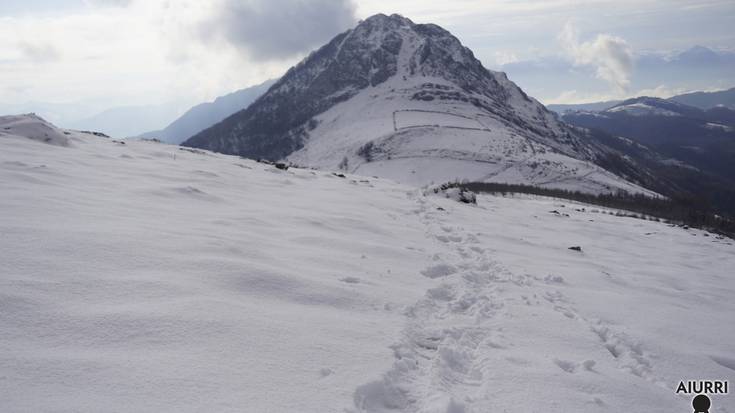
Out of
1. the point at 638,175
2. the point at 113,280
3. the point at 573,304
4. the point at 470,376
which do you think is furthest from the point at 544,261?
the point at 638,175

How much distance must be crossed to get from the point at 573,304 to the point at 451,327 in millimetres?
4119

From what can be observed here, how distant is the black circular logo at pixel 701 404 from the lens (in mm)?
6152

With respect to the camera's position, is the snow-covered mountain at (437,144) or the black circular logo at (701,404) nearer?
the black circular logo at (701,404)

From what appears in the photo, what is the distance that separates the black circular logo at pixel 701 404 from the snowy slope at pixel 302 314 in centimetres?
29

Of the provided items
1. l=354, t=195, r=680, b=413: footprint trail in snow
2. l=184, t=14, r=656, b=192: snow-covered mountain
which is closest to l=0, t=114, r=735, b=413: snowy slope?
l=354, t=195, r=680, b=413: footprint trail in snow

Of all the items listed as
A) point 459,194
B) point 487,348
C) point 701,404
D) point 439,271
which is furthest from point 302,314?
point 459,194

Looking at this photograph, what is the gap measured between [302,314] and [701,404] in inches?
253

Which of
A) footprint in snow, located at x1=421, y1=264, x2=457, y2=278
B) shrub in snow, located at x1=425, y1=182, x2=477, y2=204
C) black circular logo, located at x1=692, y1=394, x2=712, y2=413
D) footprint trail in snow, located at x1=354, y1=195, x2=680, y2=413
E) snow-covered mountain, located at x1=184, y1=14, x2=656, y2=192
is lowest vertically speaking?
black circular logo, located at x1=692, y1=394, x2=712, y2=413

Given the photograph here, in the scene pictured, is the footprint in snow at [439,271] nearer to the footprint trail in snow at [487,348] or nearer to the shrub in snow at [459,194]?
the footprint trail in snow at [487,348]

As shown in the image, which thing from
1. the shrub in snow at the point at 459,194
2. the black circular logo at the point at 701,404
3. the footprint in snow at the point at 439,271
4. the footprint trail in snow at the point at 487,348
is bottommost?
the black circular logo at the point at 701,404

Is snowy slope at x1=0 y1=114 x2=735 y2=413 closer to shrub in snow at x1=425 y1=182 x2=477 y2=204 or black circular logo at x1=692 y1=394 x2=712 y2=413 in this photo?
black circular logo at x1=692 y1=394 x2=712 y2=413

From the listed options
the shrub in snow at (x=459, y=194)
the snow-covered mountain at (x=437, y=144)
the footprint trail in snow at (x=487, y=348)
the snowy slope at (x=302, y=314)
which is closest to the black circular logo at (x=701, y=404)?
the snowy slope at (x=302, y=314)

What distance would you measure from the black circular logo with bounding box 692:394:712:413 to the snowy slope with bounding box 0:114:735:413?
0.29 metres

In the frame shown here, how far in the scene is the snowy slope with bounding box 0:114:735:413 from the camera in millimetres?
4699
